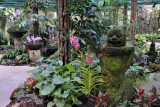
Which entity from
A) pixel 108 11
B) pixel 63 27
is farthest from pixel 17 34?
pixel 63 27

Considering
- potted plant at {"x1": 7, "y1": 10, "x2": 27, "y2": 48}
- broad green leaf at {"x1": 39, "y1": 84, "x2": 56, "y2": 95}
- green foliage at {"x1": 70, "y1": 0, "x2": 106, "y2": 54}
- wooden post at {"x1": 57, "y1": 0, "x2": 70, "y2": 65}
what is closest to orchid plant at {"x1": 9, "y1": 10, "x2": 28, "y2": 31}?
potted plant at {"x1": 7, "y1": 10, "x2": 27, "y2": 48}

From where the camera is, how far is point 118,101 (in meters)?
2.01

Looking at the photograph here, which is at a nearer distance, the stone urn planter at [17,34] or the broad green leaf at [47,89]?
the broad green leaf at [47,89]

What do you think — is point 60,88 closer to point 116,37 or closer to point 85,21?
point 116,37

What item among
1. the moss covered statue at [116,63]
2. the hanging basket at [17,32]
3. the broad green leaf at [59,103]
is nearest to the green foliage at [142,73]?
the moss covered statue at [116,63]

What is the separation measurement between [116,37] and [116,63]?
13.6 inches

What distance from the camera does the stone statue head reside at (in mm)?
2025

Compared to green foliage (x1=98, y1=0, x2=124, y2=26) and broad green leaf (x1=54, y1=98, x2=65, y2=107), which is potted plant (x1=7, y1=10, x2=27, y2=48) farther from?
broad green leaf (x1=54, y1=98, x2=65, y2=107)

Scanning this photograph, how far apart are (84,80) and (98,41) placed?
1676 mm

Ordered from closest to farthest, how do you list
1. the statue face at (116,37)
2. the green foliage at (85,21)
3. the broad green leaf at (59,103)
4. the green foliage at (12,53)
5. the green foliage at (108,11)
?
the broad green leaf at (59,103) → the statue face at (116,37) → the green foliage at (85,21) → the green foliage at (108,11) → the green foliage at (12,53)

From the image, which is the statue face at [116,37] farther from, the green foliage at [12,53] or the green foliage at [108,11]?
the green foliage at [12,53]

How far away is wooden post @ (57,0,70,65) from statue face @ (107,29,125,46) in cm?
91

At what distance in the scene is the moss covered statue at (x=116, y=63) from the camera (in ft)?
6.66

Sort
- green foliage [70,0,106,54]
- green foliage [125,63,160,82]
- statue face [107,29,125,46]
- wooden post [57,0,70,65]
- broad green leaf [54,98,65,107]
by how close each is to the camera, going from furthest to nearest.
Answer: green foliage [70,0,106,54] < wooden post [57,0,70,65] < green foliage [125,63,160,82] < statue face [107,29,125,46] < broad green leaf [54,98,65,107]
